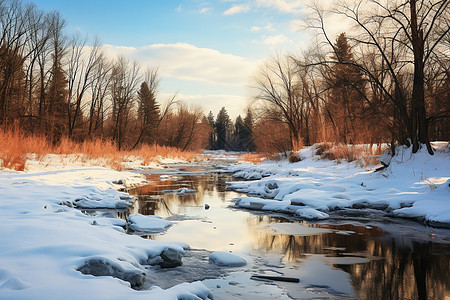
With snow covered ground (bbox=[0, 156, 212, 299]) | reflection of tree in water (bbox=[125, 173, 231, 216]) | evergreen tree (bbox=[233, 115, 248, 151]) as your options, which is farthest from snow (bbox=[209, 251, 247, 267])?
evergreen tree (bbox=[233, 115, 248, 151])

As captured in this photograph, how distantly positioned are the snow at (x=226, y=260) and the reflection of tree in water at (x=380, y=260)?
691 mm

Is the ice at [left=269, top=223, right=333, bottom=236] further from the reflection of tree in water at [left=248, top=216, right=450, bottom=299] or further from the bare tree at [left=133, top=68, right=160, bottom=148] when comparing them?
the bare tree at [left=133, top=68, right=160, bottom=148]

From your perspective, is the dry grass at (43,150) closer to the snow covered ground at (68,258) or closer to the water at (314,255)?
the snow covered ground at (68,258)

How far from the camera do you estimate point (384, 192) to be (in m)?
8.23

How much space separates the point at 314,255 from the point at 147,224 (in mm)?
3005

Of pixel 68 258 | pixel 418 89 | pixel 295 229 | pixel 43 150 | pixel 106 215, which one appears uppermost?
pixel 418 89

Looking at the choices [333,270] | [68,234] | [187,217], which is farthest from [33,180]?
[333,270]

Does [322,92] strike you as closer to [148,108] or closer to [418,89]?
[418,89]

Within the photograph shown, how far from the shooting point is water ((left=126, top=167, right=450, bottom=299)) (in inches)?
128

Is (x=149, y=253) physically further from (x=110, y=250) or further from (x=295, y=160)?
(x=295, y=160)

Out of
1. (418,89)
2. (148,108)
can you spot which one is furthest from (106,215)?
(148,108)

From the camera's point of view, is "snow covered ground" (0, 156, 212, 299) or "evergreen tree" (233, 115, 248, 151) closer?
"snow covered ground" (0, 156, 212, 299)

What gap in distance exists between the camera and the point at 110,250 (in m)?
3.38

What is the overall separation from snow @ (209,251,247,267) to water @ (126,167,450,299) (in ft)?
0.34
